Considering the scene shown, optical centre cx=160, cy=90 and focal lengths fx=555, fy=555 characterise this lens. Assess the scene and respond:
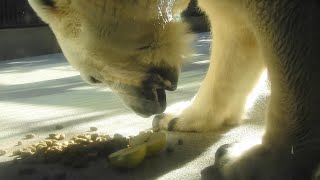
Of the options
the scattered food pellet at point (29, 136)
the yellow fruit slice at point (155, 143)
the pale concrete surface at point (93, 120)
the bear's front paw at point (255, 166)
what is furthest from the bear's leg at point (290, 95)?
the scattered food pellet at point (29, 136)

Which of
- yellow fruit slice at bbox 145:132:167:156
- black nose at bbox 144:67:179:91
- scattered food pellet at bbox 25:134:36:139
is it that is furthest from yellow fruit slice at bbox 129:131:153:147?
scattered food pellet at bbox 25:134:36:139

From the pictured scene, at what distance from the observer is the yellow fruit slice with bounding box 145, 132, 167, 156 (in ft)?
6.60

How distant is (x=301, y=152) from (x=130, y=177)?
0.54 meters

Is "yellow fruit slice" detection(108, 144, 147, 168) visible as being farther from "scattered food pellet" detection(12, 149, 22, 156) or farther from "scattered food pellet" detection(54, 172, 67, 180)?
"scattered food pellet" detection(12, 149, 22, 156)

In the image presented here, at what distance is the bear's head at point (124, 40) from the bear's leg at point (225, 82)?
0.42 metres

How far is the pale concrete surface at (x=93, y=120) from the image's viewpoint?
1.86 m

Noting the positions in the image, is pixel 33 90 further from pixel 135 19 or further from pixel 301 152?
pixel 301 152

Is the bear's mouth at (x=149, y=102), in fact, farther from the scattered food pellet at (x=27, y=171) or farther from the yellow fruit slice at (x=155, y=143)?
the scattered food pellet at (x=27, y=171)

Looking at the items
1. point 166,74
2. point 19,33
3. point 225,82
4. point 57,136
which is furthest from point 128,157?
point 19,33

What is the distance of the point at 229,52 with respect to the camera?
235 centimetres

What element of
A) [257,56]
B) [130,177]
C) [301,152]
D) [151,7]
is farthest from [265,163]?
[257,56]

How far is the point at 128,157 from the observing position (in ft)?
6.15

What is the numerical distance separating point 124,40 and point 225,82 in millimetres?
757

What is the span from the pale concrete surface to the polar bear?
187mm
